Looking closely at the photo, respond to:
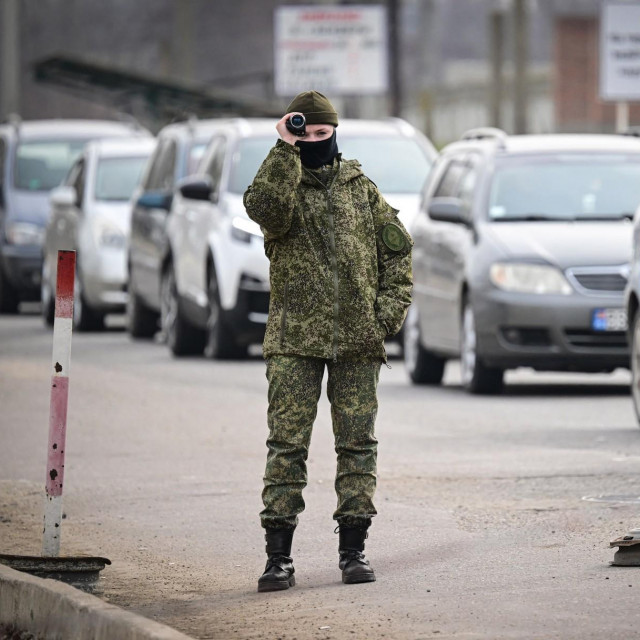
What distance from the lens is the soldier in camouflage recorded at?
7.29m

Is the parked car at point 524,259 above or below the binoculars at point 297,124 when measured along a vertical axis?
below

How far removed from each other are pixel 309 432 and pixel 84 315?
1609 centimetres

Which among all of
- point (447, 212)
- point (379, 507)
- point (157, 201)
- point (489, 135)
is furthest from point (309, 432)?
point (157, 201)

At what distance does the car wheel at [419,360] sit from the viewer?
1634cm

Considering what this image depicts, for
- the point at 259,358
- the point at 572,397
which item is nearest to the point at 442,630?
the point at 572,397

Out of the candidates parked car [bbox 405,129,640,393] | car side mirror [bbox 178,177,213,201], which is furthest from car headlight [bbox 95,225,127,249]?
parked car [bbox 405,129,640,393]

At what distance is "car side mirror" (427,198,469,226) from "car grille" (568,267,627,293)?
980 millimetres

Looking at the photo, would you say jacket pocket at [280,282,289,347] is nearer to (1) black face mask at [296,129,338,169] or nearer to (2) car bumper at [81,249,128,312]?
(1) black face mask at [296,129,338,169]

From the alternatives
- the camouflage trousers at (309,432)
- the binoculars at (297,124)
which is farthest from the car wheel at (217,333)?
the binoculars at (297,124)

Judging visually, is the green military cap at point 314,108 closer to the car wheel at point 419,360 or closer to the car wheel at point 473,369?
the car wheel at point 473,369

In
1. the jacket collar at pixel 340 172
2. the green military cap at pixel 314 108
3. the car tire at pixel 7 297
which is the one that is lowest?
the car tire at pixel 7 297

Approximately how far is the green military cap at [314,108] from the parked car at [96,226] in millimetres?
15156

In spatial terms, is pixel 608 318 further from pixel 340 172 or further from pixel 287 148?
pixel 287 148

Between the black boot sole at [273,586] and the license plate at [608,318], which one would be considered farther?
the license plate at [608,318]
